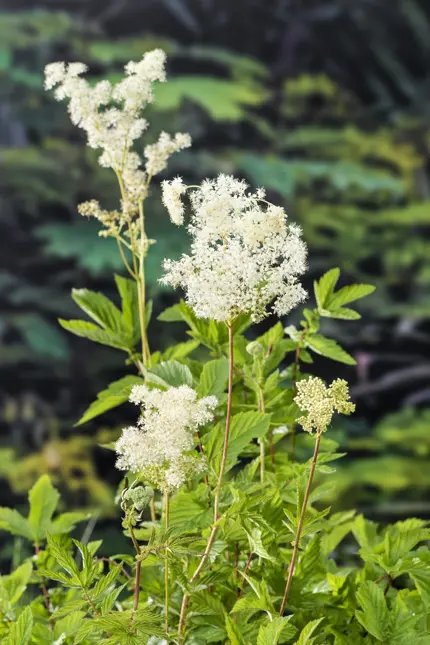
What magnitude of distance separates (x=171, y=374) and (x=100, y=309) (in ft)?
0.38

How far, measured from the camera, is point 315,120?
4.27m

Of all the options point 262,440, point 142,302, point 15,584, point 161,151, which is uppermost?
point 161,151

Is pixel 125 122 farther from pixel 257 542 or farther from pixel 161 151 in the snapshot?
pixel 257 542

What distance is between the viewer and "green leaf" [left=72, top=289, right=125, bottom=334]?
69 centimetres

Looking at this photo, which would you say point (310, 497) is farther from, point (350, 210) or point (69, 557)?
point (350, 210)

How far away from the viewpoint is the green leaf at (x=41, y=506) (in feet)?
2.30

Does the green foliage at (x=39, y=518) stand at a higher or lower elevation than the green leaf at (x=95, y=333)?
lower

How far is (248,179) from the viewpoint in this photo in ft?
13.0

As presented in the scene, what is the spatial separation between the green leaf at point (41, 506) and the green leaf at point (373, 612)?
10.6 inches

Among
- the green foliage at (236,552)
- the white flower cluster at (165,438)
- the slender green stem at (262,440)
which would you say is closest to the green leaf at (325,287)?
the green foliage at (236,552)

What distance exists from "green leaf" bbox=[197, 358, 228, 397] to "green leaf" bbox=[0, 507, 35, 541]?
0.73 feet

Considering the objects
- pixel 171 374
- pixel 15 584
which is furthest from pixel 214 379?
pixel 15 584

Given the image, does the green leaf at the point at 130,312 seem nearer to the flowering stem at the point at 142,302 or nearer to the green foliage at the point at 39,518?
the flowering stem at the point at 142,302

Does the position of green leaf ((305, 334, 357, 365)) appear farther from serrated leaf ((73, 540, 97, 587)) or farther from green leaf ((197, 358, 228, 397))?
serrated leaf ((73, 540, 97, 587))
